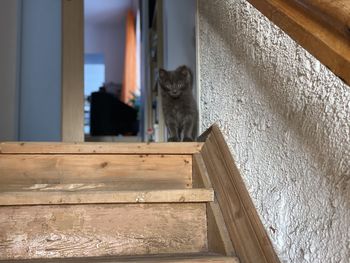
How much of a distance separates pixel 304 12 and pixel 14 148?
0.97 m

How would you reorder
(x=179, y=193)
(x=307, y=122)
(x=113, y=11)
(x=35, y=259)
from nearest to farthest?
(x=307, y=122)
(x=35, y=259)
(x=179, y=193)
(x=113, y=11)

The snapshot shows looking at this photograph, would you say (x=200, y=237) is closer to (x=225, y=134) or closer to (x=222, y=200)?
(x=222, y=200)

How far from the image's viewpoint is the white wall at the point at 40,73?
9.92ft

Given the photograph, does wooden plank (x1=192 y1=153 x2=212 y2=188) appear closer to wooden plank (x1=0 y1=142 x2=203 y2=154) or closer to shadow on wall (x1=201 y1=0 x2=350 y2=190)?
wooden plank (x1=0 y1=142 x2=203 y2=154)

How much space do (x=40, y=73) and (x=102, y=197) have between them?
2.20 meters

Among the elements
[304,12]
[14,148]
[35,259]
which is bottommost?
[35,259]

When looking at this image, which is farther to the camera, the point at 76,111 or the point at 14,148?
A: the point at 76,111

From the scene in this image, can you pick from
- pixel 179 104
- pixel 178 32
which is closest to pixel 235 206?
pixel 179 104

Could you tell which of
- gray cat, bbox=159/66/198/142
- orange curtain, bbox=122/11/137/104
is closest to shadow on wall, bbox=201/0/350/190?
gray cat, bbox=159/66/198/142

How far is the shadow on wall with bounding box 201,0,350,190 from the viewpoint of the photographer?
0.64 m

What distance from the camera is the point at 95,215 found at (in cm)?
111

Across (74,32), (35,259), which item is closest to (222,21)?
(35,259)

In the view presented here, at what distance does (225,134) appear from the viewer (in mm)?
1239

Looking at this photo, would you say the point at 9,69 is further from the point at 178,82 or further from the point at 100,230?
the point at 100,230
